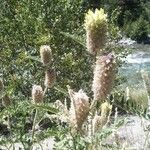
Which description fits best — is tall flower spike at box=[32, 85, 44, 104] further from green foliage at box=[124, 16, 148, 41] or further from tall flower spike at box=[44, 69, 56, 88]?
green foliage at box=[124, 16, 148, 41]

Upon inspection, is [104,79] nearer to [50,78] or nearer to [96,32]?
[96,32]

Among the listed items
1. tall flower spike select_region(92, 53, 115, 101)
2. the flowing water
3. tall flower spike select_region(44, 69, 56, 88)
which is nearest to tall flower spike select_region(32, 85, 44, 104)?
tall flower spike select_region(44, 69, 56, 88)

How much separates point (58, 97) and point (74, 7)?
2.27 metres

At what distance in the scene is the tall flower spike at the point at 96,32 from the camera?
6.16ft

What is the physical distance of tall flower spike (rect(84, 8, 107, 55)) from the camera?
1877mm

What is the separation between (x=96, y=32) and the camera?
6.29 feet

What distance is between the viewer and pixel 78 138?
215 cm

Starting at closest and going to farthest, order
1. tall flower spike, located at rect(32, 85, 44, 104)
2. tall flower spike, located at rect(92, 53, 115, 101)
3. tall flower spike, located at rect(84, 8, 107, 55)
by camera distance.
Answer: tall flower spike, located at rect(92, 53, 115, 101)
tall flower spike, located at rect(84, 8, 107, 55)
tall flower spike, located at rect(32, 85, 44, 104)

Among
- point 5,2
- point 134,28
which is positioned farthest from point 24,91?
point 134,28

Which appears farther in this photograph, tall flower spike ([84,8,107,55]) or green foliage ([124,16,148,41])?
green foliage ([124,16,148,41])

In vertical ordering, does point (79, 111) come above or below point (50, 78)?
below

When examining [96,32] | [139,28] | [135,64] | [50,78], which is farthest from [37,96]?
[139,28]

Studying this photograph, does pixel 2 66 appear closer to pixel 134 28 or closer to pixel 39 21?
pixel 39 21

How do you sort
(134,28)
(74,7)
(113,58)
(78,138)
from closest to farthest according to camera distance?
1. (113,58)
2. (78,138)
3. (74,7)
4. (134,28)
